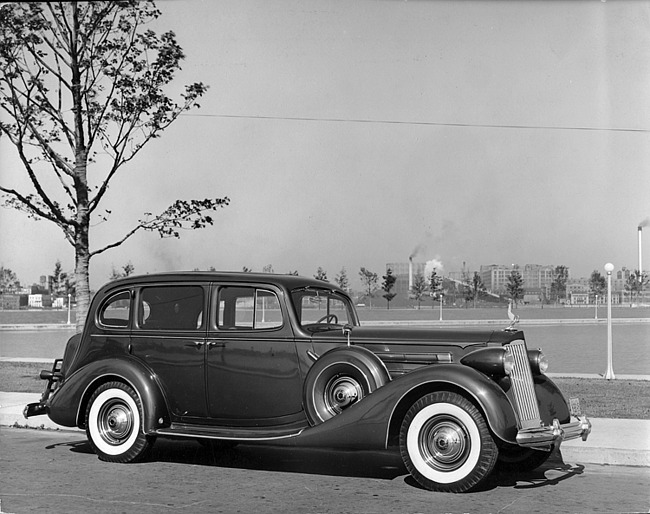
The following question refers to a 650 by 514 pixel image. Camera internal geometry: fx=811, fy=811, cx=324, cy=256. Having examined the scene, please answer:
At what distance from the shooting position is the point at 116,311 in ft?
26.2

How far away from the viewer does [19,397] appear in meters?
11.9

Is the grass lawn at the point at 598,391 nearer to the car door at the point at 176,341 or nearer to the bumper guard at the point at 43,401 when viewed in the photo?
the bumper guard at the point at 43,401

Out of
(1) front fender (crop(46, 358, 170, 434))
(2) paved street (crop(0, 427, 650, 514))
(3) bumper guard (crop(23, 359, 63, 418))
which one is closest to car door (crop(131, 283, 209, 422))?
(1) front fender (crop(46, 358, 170, 434))

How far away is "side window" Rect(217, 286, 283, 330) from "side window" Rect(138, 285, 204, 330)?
0.22 m

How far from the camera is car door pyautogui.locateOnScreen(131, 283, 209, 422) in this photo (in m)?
7.38

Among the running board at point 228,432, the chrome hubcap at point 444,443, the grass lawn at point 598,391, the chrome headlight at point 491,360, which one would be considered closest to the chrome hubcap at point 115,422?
the running board at point 228,432

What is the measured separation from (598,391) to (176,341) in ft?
26.0

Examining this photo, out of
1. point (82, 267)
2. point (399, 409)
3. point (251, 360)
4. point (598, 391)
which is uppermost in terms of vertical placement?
point (82, 267)

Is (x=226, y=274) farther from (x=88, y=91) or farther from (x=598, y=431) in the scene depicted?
(x=88, y=91)

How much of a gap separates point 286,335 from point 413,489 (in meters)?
1.73

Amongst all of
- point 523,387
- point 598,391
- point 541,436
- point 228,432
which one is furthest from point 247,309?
point 598,391

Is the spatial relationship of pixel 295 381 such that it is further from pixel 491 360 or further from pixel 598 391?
pixel 598 391

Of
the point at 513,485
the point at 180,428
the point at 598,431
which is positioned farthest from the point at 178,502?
the point at 598,431

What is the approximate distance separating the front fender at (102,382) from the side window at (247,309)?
86 cm
